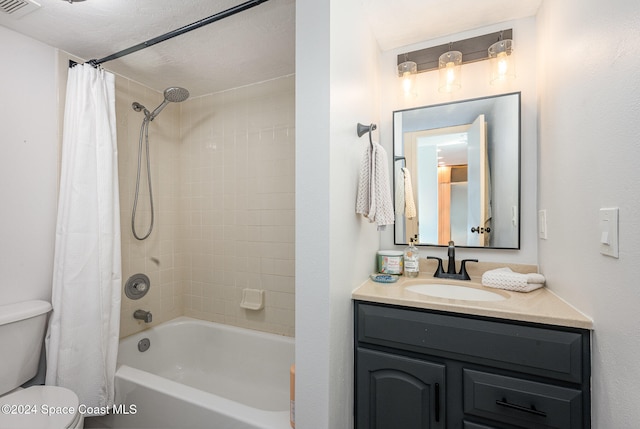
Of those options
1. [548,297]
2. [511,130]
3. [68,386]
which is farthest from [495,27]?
[68,386]

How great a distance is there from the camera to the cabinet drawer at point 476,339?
91 cm

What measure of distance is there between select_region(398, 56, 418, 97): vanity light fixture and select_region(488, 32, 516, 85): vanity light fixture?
15.6 inches

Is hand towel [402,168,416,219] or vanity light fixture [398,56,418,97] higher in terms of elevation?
vanity light fixture [398,56,418,97]

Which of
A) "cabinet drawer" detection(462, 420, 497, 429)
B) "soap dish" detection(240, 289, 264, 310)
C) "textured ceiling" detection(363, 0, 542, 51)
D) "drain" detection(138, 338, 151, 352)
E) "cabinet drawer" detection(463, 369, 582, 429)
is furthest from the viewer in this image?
"soap dish" detection(240, 289, 264, 310)

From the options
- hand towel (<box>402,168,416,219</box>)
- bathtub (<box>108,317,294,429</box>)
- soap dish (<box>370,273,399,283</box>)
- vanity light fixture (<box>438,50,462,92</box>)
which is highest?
vanity light fixture (<box>438,50,462,92</box>)

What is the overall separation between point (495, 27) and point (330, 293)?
5.46 feet

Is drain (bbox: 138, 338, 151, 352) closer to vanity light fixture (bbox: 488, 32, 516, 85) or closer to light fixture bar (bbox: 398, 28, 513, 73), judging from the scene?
light fixture bar (bbox: 398, 28, 513, 73)

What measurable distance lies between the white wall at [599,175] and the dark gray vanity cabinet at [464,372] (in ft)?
0.27

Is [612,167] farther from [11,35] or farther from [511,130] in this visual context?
[11,35]

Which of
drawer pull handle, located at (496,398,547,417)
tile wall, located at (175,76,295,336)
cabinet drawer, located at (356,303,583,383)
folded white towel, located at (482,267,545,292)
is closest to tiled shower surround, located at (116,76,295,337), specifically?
tile wall, located at (175,76,295,336)

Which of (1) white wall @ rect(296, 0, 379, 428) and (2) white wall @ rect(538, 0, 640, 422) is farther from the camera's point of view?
(1) white wall @ rect(296, 0, 379, 428)

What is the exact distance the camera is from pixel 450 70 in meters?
1.58

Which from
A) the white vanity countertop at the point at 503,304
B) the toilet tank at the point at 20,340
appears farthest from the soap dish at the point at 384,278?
the toilet tank at the point at 20,340

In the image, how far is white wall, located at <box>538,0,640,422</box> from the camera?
2.27ft
